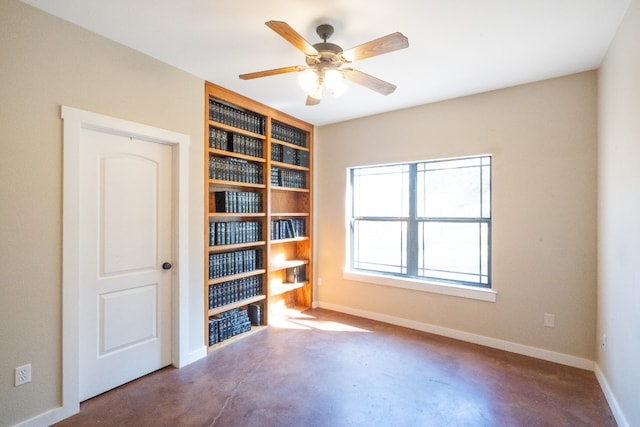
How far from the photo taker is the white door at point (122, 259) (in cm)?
219

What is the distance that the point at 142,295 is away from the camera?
252cm

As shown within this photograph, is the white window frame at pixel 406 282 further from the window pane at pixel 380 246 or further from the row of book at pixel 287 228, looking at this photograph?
the row of book at pixel 287 228

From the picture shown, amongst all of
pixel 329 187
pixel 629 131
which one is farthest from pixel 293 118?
pixel 629 131

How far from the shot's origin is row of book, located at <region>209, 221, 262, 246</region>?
304cm

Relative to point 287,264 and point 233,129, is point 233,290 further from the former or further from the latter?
point 233,129

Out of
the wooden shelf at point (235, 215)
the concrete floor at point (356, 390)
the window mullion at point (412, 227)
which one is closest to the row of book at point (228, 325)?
the concrete floor at point (356, 390)

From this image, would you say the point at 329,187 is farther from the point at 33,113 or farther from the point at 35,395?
the point at 35,395

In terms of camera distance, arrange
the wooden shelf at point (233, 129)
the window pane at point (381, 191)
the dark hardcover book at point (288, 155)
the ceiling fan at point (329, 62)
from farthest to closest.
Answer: the dark hardcover book at point (288, 155) < the window pane at point (381, 191) < the wooden shelf at point (233, 129) < the ceiling fan at point (329, 62)

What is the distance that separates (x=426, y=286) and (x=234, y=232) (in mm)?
2266

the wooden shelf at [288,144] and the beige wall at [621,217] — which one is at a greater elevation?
the wooden shelf at [288,144]

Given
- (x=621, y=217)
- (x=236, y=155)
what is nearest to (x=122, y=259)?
(x=236, y=155)

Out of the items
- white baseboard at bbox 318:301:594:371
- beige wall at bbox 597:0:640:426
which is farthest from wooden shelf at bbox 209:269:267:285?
beige wall at bbox 597:0:640:426

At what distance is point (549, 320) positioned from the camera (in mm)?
2795

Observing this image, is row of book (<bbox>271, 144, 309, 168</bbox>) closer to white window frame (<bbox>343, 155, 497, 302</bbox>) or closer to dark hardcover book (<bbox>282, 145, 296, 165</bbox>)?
dark hardcover book (<bbox>282, 145, 296, 165</bbox>)
